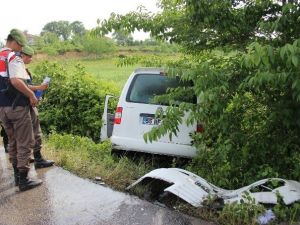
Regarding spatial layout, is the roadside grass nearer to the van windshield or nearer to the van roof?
the van windshield

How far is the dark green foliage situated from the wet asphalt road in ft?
17.1

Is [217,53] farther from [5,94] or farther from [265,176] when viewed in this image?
[5,94]

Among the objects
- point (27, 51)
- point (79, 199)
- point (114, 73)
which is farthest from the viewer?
point (114, 73)

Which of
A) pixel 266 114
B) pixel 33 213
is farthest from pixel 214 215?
pixel 33 213

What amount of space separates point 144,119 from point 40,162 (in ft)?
5.79

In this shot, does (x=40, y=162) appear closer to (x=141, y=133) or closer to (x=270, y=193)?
(x=141, y=133)

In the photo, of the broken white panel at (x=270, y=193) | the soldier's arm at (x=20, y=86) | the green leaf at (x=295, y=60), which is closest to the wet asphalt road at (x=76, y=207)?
the broken white panel at (x=270, y=193)

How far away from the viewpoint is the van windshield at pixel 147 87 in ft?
23.8

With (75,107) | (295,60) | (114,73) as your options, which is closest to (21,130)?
(295,60)

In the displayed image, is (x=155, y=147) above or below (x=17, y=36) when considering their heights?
below

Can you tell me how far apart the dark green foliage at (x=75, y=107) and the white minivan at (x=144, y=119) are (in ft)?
13.2

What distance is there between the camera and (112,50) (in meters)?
86.7

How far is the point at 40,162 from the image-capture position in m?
7.11

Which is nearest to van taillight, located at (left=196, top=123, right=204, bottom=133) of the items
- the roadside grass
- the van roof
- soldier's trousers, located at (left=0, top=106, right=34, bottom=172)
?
the roadside grass
